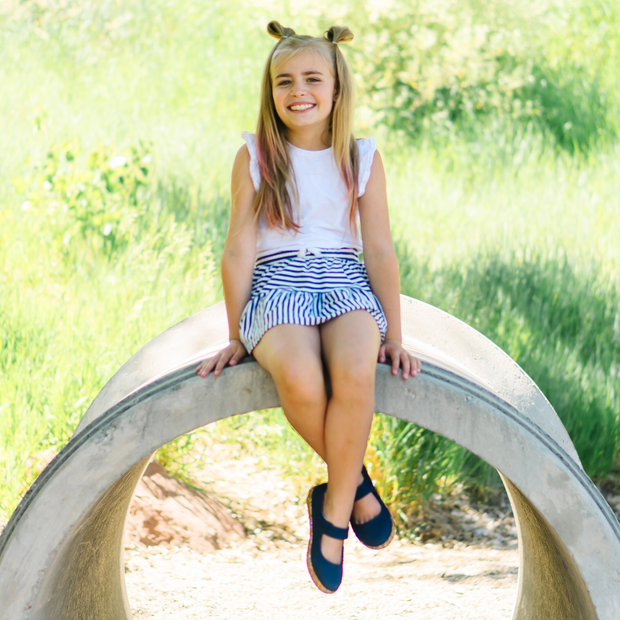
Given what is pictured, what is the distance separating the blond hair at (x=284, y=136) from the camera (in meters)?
2.22

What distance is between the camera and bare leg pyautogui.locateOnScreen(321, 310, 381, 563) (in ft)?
5.94

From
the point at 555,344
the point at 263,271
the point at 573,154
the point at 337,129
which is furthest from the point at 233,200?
the point at 573,154

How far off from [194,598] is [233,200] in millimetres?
1685

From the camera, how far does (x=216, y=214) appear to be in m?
5.20

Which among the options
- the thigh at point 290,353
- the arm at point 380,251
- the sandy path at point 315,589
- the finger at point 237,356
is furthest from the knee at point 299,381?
the sandy path at point 315,589

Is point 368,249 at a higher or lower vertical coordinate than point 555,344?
higher

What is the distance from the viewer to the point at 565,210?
5.52 m

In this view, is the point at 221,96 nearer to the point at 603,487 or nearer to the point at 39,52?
the point at 39,52

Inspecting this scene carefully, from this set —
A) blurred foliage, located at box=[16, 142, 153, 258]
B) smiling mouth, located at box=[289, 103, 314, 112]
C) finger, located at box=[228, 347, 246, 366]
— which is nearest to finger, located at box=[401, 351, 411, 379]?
finger, located at box=[228, 347, 246, 366]

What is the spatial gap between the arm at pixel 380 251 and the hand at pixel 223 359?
41cm

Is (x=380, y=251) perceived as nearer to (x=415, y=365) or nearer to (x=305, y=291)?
(x=305, y=291)

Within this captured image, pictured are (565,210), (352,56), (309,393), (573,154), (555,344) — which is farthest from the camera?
(352,56)

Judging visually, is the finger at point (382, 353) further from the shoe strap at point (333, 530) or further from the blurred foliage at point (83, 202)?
the blurred foliage at point (83, 202)

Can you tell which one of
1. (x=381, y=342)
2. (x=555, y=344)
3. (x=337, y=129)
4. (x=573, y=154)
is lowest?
(x=555, y=344)
